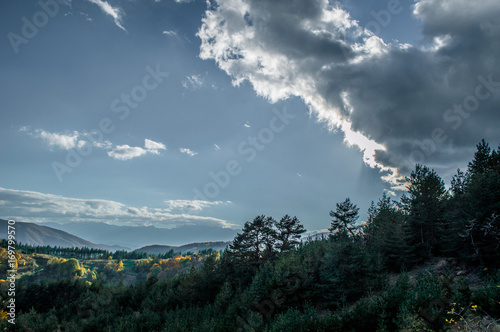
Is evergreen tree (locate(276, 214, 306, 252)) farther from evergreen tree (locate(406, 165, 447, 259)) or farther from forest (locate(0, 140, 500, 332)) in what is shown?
evergreen tree (locate(406, 165, 447, 259))

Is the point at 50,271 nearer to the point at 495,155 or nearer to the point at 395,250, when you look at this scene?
the point at 395,250

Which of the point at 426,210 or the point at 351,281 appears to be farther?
the point at 426,210

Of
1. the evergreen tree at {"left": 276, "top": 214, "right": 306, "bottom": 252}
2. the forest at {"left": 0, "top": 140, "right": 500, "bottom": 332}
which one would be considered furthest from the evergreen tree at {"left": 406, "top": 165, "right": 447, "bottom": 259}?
the evergreen tree at {"left": 276, "top": 214, "right": 306, "bottom": 252}

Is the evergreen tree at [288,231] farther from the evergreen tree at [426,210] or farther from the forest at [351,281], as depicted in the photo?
the evergreen tree at [426,210]

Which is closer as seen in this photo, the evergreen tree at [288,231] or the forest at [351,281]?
the forest at [351,281]

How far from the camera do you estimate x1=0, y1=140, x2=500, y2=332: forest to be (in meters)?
17.0

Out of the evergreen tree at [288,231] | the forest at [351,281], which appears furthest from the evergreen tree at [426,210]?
the evergreen tree at [288,231]

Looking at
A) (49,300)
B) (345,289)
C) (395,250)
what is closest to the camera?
(345,289)

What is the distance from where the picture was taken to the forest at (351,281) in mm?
16984

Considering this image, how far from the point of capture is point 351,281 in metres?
30.3

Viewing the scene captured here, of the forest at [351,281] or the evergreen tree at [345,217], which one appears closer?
the forest at [351,281]

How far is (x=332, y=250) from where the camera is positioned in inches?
1260

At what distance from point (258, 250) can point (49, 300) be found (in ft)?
197

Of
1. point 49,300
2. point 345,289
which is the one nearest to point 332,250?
point 345,289
